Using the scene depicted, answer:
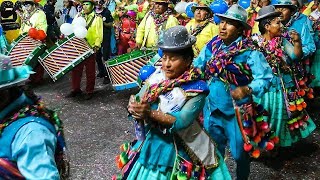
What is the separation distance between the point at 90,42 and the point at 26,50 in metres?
1.12

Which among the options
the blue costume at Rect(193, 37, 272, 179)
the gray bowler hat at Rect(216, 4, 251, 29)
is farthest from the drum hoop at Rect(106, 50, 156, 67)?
the gray bowler hat at Rect(216, 4, 251, 29)

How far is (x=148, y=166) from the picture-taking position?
10.5 feet

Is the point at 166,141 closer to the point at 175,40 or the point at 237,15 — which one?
the point at 175,40

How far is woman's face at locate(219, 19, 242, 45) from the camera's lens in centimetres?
416

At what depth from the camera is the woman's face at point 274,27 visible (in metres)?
5.07

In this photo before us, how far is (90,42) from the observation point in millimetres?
7809

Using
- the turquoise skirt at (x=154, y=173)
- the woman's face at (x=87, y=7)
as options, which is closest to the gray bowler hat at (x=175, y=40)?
the turquoise skirt at (x=154, y=173)

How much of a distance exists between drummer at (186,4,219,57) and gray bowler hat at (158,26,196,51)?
2695mm

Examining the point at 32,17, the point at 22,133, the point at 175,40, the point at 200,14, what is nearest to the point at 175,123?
the point at 175,40

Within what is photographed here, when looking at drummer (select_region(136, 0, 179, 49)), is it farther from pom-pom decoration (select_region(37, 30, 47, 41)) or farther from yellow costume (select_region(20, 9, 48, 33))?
yellow costume (select_region(20, 9, 48, 33))

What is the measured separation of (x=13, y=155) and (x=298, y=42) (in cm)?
396

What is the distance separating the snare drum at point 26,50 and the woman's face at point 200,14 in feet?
9.63

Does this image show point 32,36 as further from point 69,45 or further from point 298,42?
point 298,42

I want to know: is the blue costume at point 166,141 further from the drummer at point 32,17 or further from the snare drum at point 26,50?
the drummer at point 32,17
